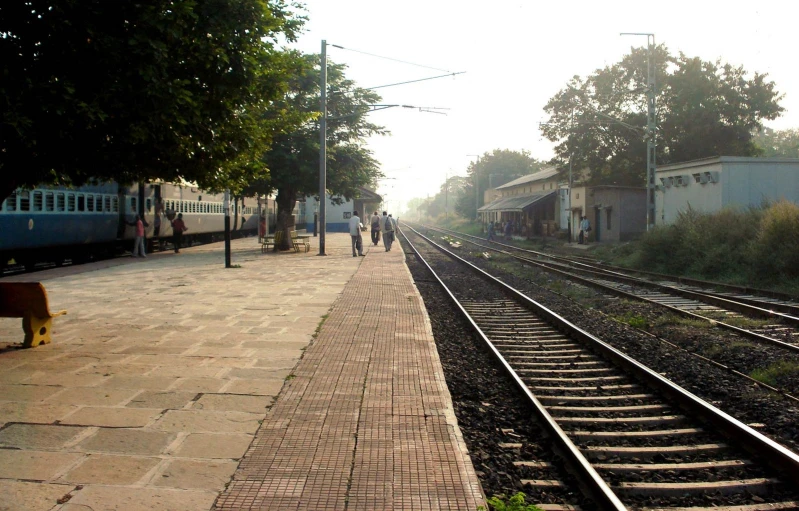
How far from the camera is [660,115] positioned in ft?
138

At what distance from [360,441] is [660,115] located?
41976 mm

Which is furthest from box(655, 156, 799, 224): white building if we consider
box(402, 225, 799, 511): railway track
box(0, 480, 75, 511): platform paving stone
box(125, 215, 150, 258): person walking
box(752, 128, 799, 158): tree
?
box(752, 128, 799, 158): tree

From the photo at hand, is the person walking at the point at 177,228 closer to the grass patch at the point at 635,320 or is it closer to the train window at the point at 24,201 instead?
the train window at the point at 24,201

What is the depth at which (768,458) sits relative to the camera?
4691mm

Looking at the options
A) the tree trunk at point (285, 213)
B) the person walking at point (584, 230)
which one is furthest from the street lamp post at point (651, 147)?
the tree trunk at point (285, 213)

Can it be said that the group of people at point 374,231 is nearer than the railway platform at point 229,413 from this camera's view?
No

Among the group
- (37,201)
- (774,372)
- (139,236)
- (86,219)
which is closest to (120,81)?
(774,372)

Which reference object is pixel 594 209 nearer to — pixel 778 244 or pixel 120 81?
pixel 778 244

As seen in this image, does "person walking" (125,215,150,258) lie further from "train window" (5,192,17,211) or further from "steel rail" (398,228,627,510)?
"steel rail" (398,228,627,510)

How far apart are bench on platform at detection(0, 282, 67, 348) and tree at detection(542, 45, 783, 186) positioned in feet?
107

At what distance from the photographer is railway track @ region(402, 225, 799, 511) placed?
168 inches

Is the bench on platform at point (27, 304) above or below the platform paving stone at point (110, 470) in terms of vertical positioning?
above

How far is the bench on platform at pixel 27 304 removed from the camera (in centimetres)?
784

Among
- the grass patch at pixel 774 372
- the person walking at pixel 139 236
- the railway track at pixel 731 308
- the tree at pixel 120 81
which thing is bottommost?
the grass patch at pixel 774 372
